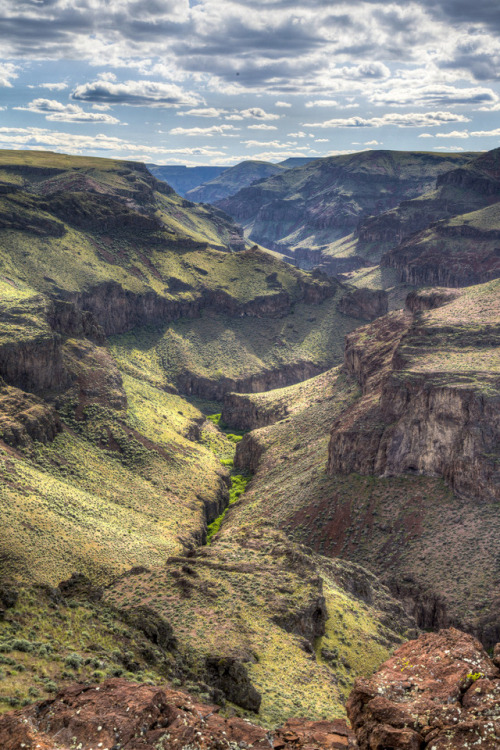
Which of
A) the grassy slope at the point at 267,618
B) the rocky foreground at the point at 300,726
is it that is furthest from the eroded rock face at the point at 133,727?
the grassy slope at the point at 267,618

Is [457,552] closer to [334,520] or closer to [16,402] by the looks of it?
[334,520]

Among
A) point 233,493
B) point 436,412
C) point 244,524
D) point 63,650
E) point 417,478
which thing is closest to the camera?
point 63,650

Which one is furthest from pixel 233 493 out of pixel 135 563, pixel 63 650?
pixel 63 650

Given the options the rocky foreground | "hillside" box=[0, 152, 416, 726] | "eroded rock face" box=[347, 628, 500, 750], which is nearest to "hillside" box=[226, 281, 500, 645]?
"hillside" box=[0, 152, 416, 726]

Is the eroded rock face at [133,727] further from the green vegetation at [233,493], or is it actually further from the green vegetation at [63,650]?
the green vegetation at [233,493]

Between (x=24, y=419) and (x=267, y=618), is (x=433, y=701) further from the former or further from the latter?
(x=24, y=419)

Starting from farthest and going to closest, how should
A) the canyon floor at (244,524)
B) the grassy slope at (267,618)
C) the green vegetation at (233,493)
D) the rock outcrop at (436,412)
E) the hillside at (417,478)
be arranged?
the green vegetation at (233,493) → the rock outcrop at (436,412) → the hillside at (417,478) → the grassy slope at (267,618) → the canyon floor at (244,524)
